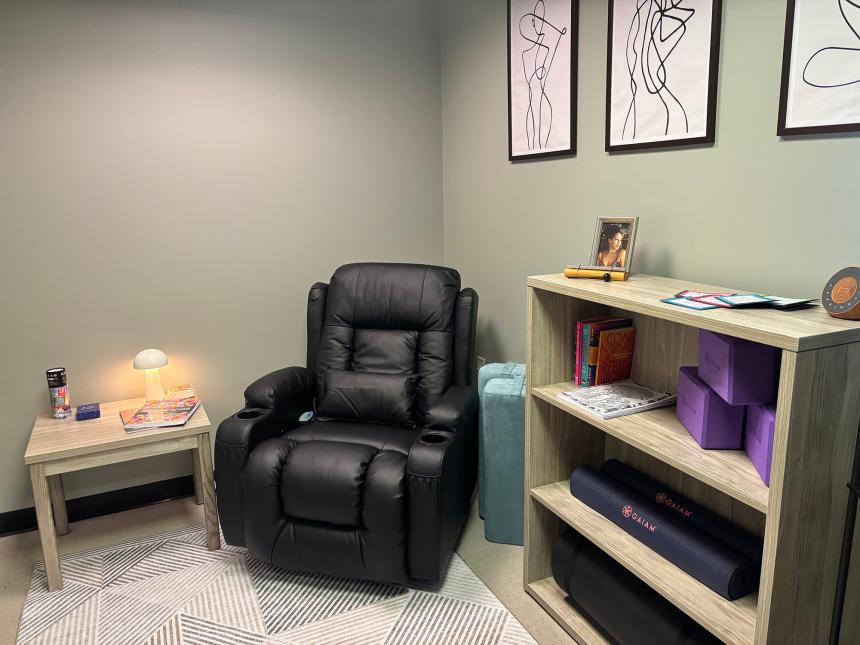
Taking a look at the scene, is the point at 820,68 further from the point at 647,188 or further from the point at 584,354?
the point at 584,354

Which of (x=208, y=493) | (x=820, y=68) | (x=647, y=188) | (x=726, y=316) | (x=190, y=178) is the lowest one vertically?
(x=208, y=493)

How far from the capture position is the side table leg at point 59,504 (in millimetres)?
2544

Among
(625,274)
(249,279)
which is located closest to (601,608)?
(625,274)

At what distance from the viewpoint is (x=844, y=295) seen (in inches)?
51.5

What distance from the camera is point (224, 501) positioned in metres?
2.23

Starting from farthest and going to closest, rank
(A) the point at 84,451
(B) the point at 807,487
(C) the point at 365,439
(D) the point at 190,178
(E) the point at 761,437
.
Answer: (D) the point at 190,178 → (C) the point at 365,439 → (A) the point at 84,451 → (E) the point at 761,437 → (B) the point at 807,487

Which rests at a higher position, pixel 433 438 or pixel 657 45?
pixel 657 45

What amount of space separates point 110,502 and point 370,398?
130cm

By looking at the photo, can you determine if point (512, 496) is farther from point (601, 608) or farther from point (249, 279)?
point (249, 279)

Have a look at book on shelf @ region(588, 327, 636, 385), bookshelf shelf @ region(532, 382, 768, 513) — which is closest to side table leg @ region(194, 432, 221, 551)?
bookshelf shelf @ region(532, 382, 768, 513)

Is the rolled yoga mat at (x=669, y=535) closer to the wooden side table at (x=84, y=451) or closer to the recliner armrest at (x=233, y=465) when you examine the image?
the recliner armrest at (x=233, y=465)

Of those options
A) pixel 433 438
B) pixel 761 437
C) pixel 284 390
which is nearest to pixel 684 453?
pixel 761 437

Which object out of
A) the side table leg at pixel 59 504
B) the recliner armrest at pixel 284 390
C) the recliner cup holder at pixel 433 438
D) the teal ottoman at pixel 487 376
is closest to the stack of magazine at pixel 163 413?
the recliner armrest at pixel 284 390

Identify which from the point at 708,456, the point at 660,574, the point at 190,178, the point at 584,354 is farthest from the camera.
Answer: the point at 190,178
